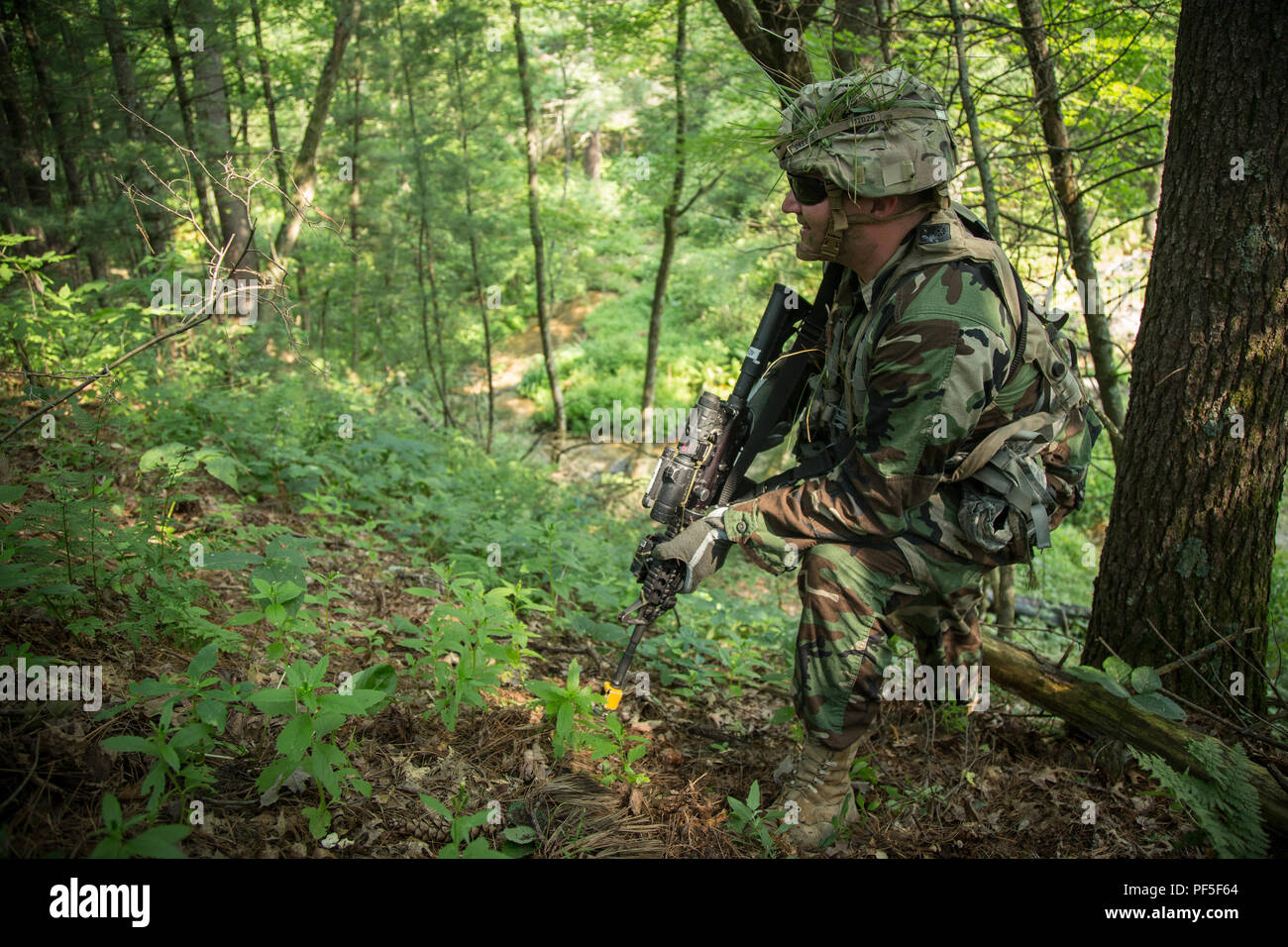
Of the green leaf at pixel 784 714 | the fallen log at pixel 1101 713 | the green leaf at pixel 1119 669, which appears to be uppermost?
the green leaf at pixel 1119 669

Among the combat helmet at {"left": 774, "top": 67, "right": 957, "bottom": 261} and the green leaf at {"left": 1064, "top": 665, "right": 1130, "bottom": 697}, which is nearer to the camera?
the combat helmet at {"left": 774, "top": 67, "right": 957, "bottom": 261}

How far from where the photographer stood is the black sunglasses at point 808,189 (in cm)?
312

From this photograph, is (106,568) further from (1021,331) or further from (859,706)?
(1021,331)

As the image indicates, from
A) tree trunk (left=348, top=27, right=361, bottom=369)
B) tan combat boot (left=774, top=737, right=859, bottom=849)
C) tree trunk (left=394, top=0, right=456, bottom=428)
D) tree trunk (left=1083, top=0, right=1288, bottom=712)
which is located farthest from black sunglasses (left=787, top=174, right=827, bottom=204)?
tree trunk (left=348, top=27, right=361, bottom=369)

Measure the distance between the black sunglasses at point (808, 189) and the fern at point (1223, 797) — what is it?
7.74 ft

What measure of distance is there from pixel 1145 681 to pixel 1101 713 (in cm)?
23

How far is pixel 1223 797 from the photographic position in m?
2.67

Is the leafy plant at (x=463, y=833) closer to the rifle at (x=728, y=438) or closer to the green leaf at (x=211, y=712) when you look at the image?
the green leaf at (x=211, y=712)

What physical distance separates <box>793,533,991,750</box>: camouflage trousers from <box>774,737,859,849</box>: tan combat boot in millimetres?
74

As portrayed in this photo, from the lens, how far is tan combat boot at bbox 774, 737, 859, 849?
2959 mm

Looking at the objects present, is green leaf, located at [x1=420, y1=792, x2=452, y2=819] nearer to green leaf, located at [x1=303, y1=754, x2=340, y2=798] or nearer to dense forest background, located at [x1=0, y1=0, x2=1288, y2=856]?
dense forest background, located at [x1=0, y1=0, x2=1288, y2=856]

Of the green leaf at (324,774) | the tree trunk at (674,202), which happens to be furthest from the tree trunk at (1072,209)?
the tree trunk at (674,202)

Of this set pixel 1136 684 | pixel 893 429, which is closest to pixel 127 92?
pixel 893 429

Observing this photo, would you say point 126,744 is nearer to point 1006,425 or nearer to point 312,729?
point 312,729
